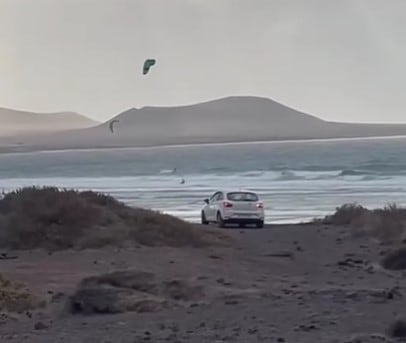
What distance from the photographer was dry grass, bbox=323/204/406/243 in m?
34.2

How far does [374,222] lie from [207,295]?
59.2ft

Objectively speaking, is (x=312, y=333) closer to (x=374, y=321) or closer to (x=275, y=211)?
(x=374, y=321)

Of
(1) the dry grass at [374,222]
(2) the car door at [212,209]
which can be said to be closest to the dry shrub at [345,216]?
(1) the dry grass at [374,222]

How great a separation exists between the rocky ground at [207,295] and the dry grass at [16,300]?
1.11 feet

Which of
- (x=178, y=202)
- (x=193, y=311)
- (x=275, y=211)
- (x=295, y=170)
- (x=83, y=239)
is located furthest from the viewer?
(x=295, y=170)

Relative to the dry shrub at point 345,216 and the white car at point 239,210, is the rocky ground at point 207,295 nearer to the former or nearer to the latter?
the white car at point 239,210

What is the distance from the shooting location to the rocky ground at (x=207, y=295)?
15102mm

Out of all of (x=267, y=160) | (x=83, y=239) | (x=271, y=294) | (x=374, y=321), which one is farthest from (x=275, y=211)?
(x=267, y=160)

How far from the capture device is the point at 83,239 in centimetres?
3098

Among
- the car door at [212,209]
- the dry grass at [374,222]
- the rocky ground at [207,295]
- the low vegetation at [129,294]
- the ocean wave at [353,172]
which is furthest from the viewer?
the ocean wave at [353,172]

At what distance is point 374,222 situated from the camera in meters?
37.0

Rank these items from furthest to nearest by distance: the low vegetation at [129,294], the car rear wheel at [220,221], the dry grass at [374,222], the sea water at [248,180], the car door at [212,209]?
the sea water at [248,180]
the car door at [212,209]
the car rear wheel at [220,221]
the dry grass at [374,222]
the low vegetation at [129,294]

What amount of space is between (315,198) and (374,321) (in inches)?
2018

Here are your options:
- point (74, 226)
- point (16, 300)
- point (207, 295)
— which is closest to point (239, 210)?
point (74, 226)
